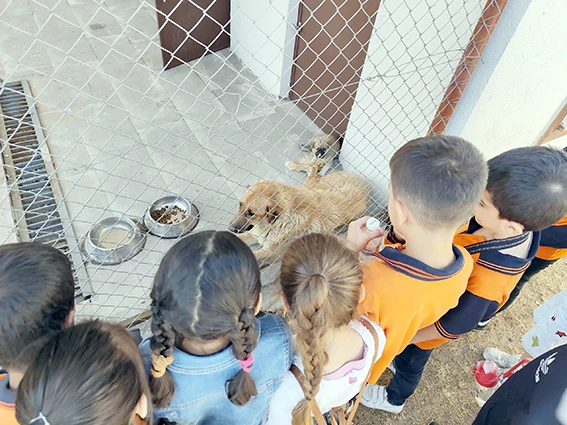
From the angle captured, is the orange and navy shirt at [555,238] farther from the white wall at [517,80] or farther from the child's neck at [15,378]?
the child's neck at [15,378]

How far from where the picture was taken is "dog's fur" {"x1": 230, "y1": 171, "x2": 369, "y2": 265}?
9.20ft

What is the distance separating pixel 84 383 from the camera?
2.82 ft

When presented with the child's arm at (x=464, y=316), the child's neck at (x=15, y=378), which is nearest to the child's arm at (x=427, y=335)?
the child's arm at (x=464, y=316)

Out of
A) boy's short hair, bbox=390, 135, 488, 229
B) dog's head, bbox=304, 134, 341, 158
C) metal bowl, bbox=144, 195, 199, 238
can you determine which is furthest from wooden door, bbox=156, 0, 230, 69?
boy's short hair, bbox=390, 135, 488, 229

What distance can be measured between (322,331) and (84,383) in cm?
60

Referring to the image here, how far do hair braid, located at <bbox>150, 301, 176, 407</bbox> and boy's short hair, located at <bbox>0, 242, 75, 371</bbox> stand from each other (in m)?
0.31

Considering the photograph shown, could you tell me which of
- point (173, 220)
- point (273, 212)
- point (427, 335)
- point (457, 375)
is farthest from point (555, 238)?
point (173, 220)

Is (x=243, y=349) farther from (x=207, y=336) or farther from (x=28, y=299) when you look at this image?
(x=28, y=299)

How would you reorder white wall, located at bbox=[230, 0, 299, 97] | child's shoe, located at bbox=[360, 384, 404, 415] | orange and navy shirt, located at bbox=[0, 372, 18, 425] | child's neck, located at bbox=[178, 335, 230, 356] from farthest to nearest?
white wall, located at bbox=[230, 0, 299, 97] → child's shoe, located at bbox=[360, 384, 404, 415] → child's neck, located at bbox=[178, 335, 230, 356] → orange and navy shirt, located at bbox=[0, 372, 18, 425]

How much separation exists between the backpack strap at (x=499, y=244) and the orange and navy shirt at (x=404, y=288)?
173mm

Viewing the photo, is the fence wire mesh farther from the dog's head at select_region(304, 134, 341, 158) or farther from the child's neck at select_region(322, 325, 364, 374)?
the child's neck at select_region(322, 325, 364, 374)

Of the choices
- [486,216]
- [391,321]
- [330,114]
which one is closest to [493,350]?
[486,216]

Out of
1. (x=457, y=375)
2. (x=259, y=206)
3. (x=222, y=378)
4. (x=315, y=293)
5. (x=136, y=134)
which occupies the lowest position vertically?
(x=136, y=134)

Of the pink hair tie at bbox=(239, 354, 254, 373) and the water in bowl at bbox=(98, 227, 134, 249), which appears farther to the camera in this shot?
the water in bowl at bbox=(98, 227, 134, 249)
